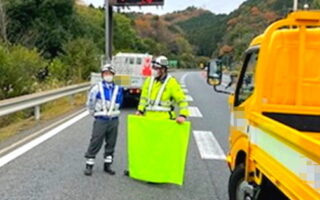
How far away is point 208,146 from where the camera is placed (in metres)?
10.5

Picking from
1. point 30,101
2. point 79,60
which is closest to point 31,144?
point 30,101

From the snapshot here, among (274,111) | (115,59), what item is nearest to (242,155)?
(274,111)

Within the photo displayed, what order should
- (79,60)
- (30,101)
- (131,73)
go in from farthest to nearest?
(79,60)
(131,73)
(30,101)

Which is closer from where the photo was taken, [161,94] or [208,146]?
[161,94]

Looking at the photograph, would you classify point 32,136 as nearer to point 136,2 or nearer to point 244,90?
point 244,90

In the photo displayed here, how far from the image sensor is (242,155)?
17.8 ft

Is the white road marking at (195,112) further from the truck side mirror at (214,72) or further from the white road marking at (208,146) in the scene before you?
the truck side mirror at (214,72)

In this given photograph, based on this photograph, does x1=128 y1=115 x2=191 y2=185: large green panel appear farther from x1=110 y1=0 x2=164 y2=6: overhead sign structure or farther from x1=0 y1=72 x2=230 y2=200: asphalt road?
x1=110 y1=0 x2=164 y2=6: overhead sign structure

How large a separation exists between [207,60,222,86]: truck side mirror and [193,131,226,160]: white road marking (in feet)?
10.0

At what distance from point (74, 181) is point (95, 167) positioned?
1027 mm

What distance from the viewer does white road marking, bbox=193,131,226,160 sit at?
938 centimetres

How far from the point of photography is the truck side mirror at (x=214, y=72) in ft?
20.8

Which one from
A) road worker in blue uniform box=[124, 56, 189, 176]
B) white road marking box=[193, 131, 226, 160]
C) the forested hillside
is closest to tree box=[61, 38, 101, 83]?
the forested hillside

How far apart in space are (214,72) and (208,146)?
4.29 m
